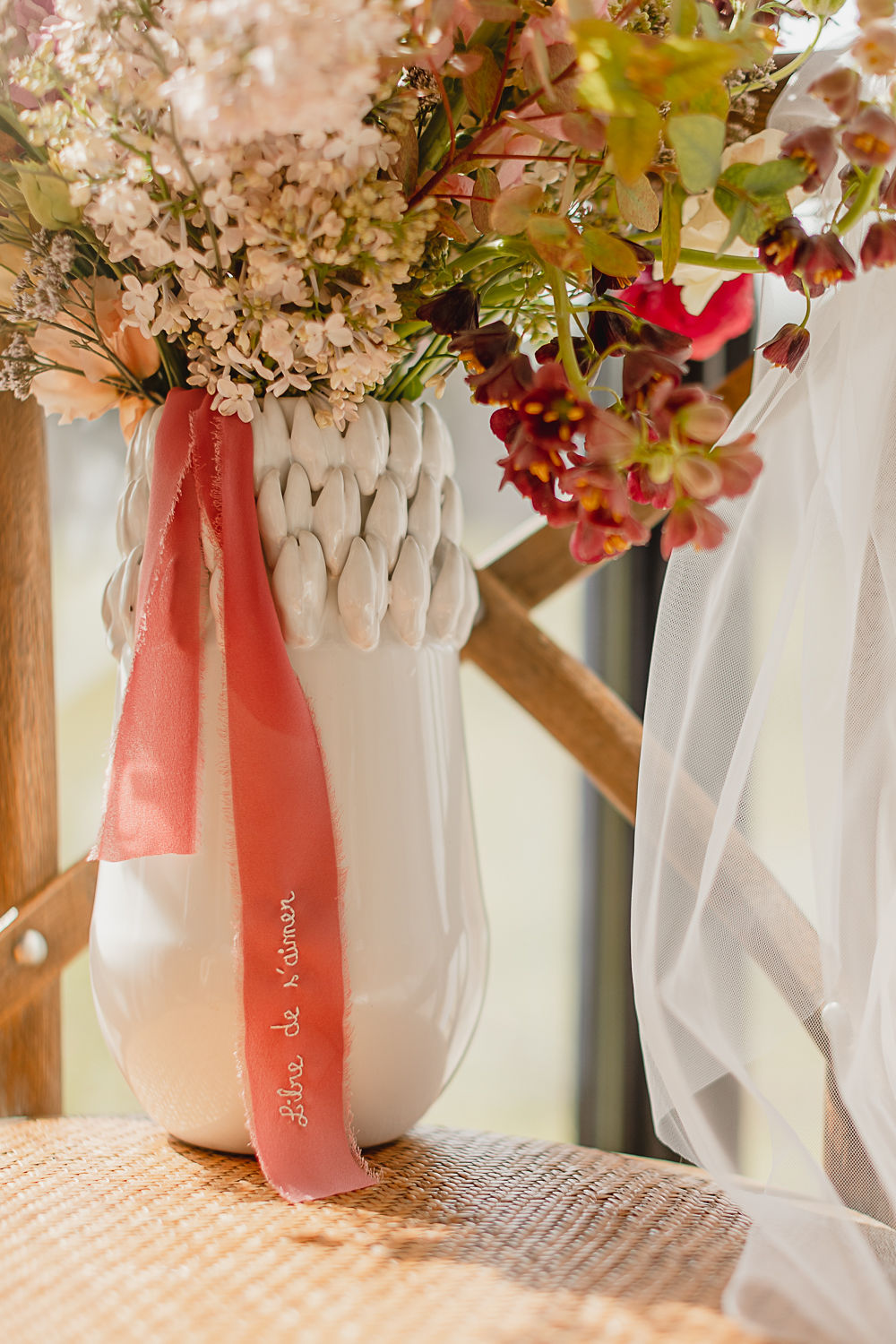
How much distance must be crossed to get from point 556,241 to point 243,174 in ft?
0.57

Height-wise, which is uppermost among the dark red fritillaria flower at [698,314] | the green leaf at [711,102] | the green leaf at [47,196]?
the green leaf at [47,196]

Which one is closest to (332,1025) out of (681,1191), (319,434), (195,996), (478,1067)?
(195,996)

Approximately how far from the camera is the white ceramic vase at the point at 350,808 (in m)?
0.71

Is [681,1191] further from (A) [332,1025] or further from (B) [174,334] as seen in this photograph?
(B) [174,334]

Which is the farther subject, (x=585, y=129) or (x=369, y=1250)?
(x=369, y=1250)

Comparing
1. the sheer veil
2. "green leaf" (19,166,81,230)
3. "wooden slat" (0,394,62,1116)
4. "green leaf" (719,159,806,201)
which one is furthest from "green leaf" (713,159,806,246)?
"wooden slat" (0,394,62,1116)

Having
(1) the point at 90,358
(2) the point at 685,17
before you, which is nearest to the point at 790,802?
(2) the point at 685,17

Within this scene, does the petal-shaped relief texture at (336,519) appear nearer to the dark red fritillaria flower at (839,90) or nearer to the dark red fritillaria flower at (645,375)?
the dark red fritillaria flower at (645,375)

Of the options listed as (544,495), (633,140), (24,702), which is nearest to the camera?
(633,140)

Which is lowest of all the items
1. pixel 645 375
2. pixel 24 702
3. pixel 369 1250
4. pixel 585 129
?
pixel 369 1250

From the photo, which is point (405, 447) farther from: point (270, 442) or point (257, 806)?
point (257, 806)

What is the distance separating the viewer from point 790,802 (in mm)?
698

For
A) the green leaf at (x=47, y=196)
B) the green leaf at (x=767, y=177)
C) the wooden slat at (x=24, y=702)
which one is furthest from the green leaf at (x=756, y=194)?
the wooden slat at (x=24, y=702)

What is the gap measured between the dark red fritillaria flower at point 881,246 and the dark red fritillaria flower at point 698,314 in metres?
0.18
